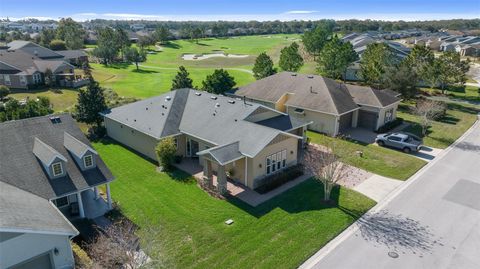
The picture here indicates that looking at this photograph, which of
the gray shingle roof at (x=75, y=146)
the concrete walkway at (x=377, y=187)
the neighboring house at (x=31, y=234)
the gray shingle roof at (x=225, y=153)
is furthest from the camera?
the concrete walkway at (x=377, y=187)

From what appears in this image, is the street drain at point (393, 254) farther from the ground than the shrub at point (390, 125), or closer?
closer

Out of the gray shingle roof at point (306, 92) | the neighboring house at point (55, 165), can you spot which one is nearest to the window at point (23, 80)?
the gray shingle roof at point (306, 92)

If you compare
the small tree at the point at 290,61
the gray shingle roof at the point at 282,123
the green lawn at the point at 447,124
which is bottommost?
the green lawn at the point at 447,124

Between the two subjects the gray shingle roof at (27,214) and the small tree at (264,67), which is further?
the small tree at (264,67)

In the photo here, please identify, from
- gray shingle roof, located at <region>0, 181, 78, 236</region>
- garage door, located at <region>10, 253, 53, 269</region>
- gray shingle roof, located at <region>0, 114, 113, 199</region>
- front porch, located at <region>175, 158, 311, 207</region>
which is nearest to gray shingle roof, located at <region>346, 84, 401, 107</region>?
front porch, located at <region>175, 158, 311, 207</region>

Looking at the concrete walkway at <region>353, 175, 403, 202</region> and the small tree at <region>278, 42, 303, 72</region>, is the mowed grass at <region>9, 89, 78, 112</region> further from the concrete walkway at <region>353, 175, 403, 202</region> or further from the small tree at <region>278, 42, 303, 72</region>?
the concrete walkway at <region>353, 175, 403, 202</region>

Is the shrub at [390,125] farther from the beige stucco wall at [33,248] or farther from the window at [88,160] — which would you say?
the beige stucco wall at [33,248]

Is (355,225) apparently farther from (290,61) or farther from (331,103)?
(290,61)
